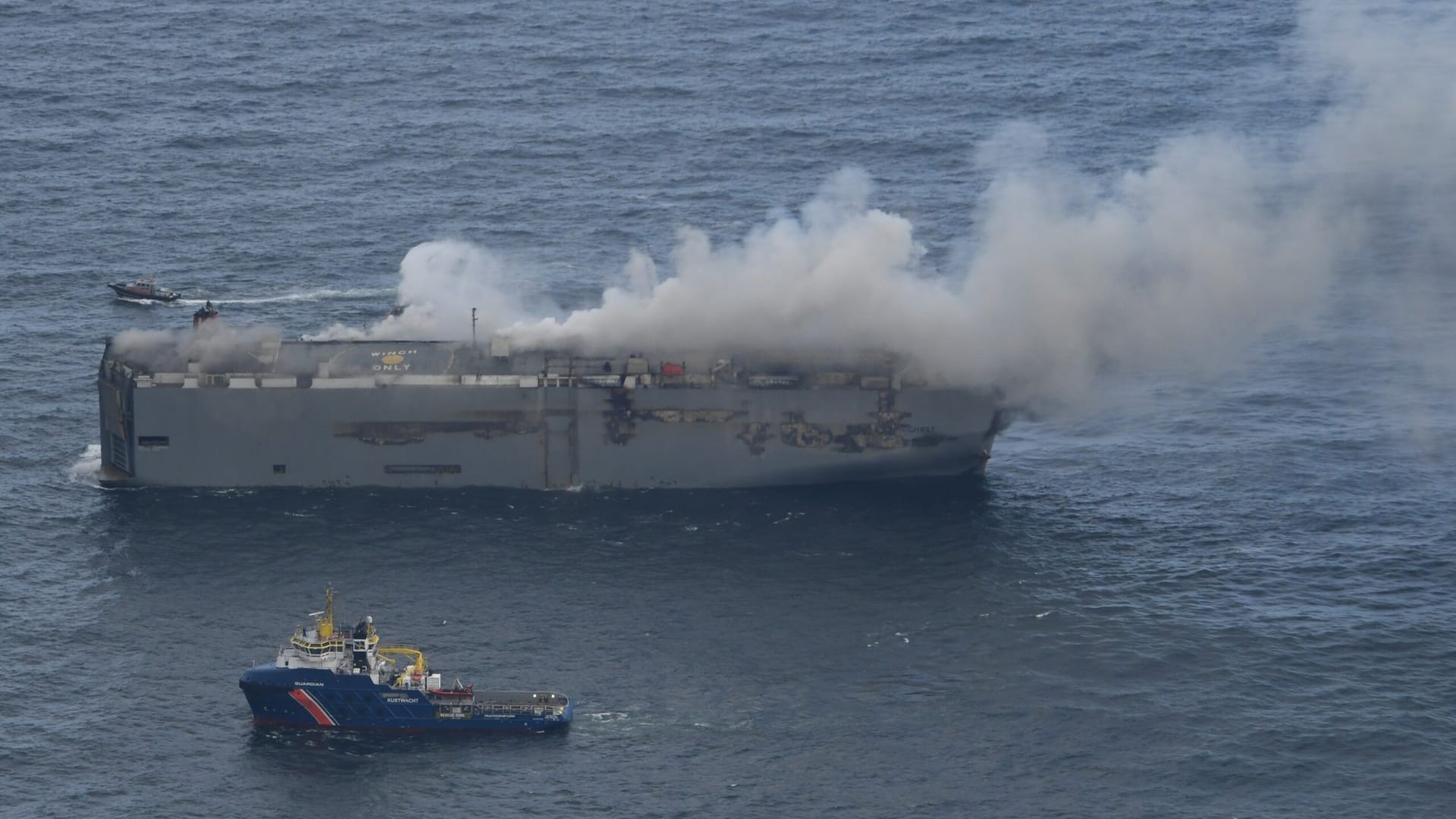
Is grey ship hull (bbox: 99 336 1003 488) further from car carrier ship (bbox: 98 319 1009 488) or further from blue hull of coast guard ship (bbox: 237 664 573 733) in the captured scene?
blue hull of coast guard ship (bbox: 237 664 573 733)

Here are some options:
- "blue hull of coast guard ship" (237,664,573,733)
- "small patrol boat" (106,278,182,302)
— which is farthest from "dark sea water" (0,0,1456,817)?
"blue hull of coast guard ship" (237,664,573,733)

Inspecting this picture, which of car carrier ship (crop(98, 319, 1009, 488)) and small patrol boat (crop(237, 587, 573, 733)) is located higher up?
car carrier ship (crop(98, 319, 1009, 488))

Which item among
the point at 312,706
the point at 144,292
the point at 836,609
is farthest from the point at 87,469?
the point at 836,609

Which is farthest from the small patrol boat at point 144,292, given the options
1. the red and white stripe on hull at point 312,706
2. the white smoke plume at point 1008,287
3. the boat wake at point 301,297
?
the red and white stripe on hull at point 312,706

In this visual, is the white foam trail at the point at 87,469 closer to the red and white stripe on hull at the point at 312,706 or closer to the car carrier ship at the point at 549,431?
the car carrier ship at the point at 549,431

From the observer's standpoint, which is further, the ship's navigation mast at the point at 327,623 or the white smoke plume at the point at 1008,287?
the white smoke plume at the point at 1008,287
